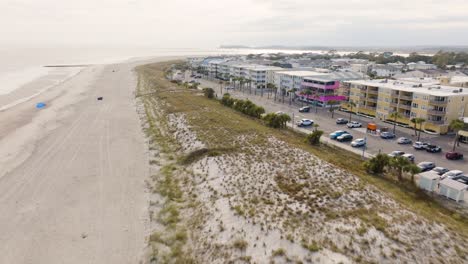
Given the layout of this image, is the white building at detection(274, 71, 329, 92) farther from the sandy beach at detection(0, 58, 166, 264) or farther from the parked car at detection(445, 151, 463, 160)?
the parked car at detection(445, 151, 463, 160)

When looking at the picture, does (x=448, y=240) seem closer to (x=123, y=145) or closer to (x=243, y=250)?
(x=243, y=250)

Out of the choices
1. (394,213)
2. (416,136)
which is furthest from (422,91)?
(394,213)

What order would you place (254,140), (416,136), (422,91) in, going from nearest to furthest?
(254,140), (416,136), (422,91)

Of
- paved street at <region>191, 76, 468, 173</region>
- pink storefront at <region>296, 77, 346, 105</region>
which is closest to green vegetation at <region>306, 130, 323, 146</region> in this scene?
paved street at <region>191, 76, 468, 173</region>

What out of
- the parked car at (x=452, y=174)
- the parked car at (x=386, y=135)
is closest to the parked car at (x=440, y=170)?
the parked car at (x=452, y=174)

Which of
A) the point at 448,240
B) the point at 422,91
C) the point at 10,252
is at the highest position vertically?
the point at 422,91

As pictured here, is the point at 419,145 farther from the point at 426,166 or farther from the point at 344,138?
the point at 344,138
